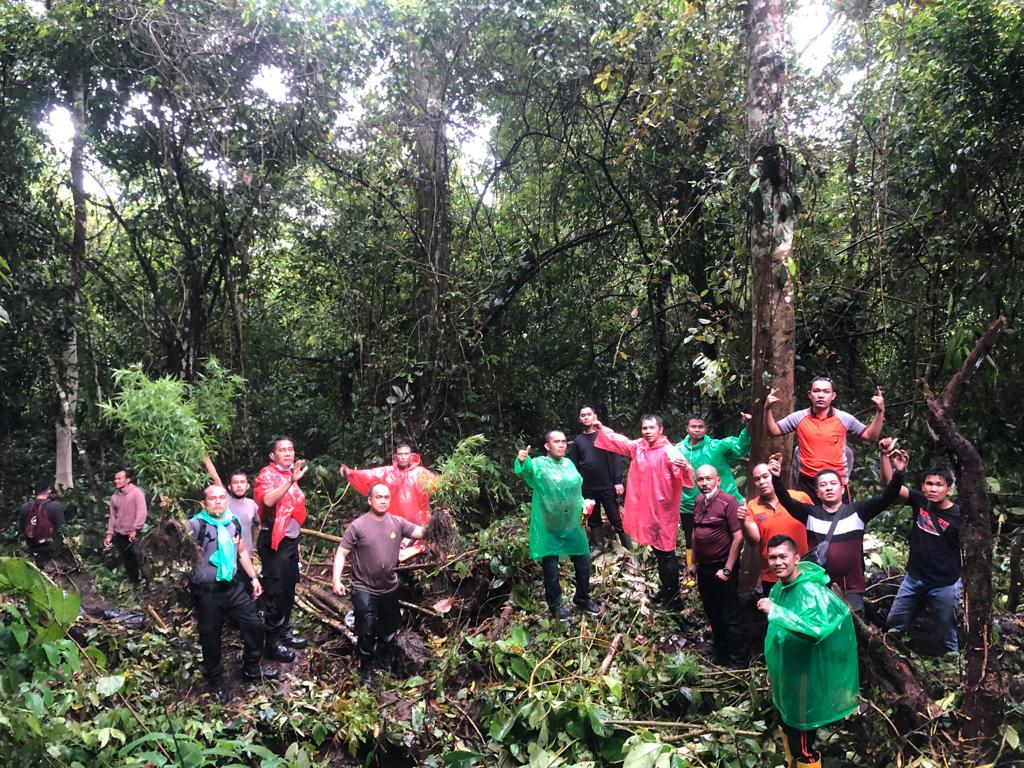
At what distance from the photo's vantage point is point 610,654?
4.82 m

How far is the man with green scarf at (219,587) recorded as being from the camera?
16.1 feet


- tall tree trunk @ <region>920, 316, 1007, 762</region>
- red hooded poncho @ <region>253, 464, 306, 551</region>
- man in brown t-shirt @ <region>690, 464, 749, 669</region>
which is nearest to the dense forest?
tall tree trunk @ <region>920, 316, 1007, 762</region>

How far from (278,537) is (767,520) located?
13.3ft

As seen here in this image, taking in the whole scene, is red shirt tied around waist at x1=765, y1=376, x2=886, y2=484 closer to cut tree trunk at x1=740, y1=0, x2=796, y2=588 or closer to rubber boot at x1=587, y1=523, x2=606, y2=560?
cut tree trunk at x1=740, y1=0, x2=796, y2=588

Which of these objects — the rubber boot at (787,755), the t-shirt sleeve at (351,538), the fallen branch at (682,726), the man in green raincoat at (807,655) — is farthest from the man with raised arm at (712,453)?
the t-shirt sleeve at (351,538)

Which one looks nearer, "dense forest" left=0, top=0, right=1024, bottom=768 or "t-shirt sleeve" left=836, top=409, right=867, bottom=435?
"dense forest" left=0, top=0, right=1024, bottom=768

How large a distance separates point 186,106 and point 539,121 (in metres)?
5.38

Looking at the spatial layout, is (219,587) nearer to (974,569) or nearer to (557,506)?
(557,506)

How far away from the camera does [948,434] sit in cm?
295

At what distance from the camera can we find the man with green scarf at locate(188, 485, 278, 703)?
490cm

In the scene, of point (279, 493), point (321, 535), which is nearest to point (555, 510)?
point (279, 493)

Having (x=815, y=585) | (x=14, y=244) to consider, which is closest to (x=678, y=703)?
(x=815, y=585)

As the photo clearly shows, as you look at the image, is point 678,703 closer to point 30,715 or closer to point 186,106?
point 30,715

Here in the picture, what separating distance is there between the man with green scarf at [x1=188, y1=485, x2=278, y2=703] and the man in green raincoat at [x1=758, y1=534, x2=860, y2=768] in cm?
395
